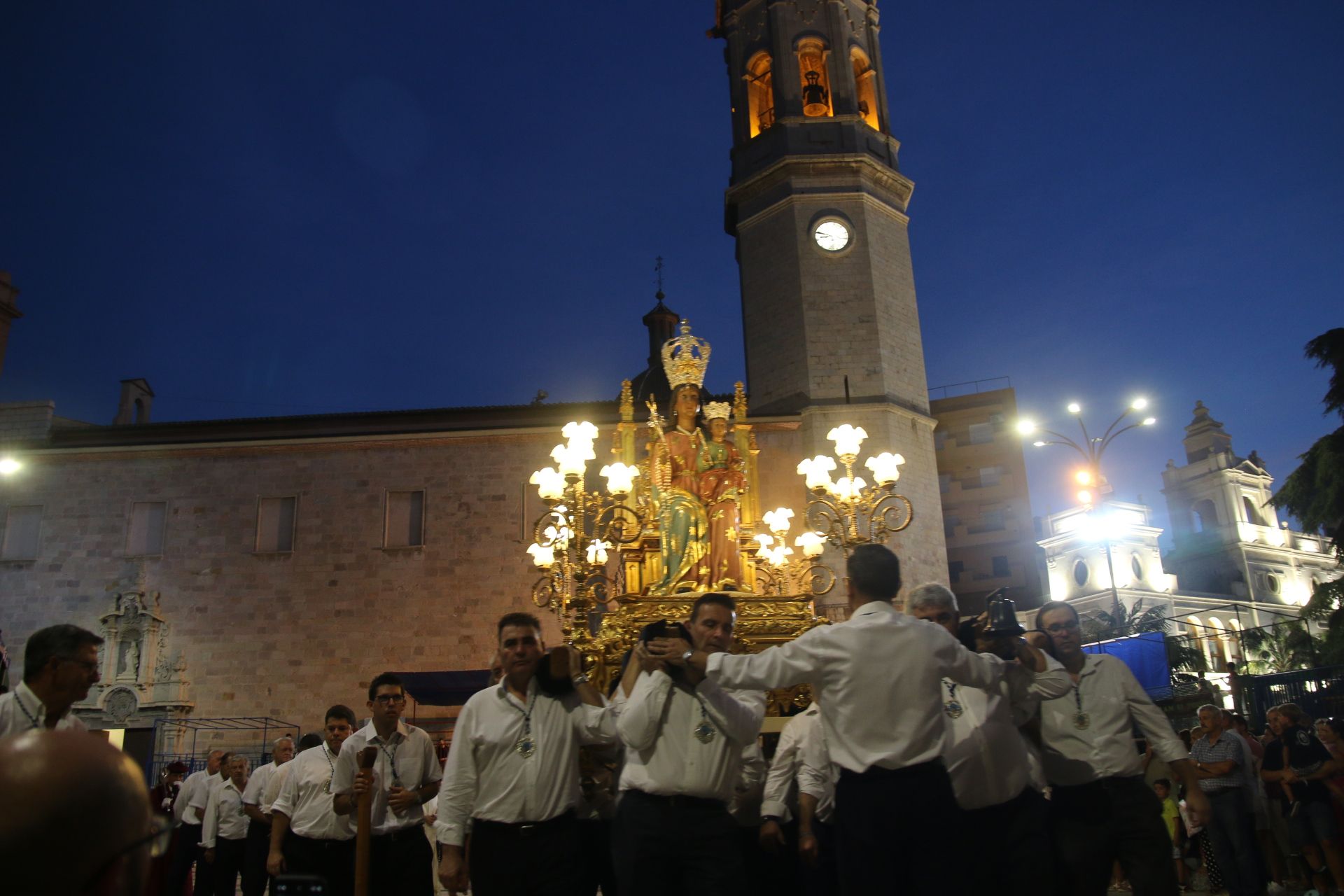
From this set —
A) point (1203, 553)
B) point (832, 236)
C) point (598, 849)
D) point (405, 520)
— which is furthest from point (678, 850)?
point (1203, 553)

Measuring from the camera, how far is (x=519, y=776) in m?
4.53

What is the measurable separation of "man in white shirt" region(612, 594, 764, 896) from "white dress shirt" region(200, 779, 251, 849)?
19.8 feet

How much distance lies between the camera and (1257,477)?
60.6 meters

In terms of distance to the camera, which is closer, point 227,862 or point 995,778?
point 995,778

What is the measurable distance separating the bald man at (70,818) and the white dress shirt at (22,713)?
2957mm

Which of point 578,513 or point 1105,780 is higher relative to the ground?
point 578,513

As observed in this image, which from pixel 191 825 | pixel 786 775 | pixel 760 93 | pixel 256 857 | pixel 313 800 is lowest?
pixel 256 857

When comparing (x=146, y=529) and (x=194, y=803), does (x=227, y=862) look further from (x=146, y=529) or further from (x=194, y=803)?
(x=146, y=529)

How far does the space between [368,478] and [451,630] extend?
163 inches

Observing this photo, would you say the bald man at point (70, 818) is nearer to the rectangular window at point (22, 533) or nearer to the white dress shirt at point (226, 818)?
the white dress shirt at point (226, 818)

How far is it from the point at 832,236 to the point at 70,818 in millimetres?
22187

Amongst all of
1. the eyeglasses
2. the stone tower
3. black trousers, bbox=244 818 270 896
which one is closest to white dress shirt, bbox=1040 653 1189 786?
the eyeglasses

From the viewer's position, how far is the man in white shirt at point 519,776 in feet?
14.6

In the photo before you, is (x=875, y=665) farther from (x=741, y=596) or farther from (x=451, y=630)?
(x=451, y=630)
